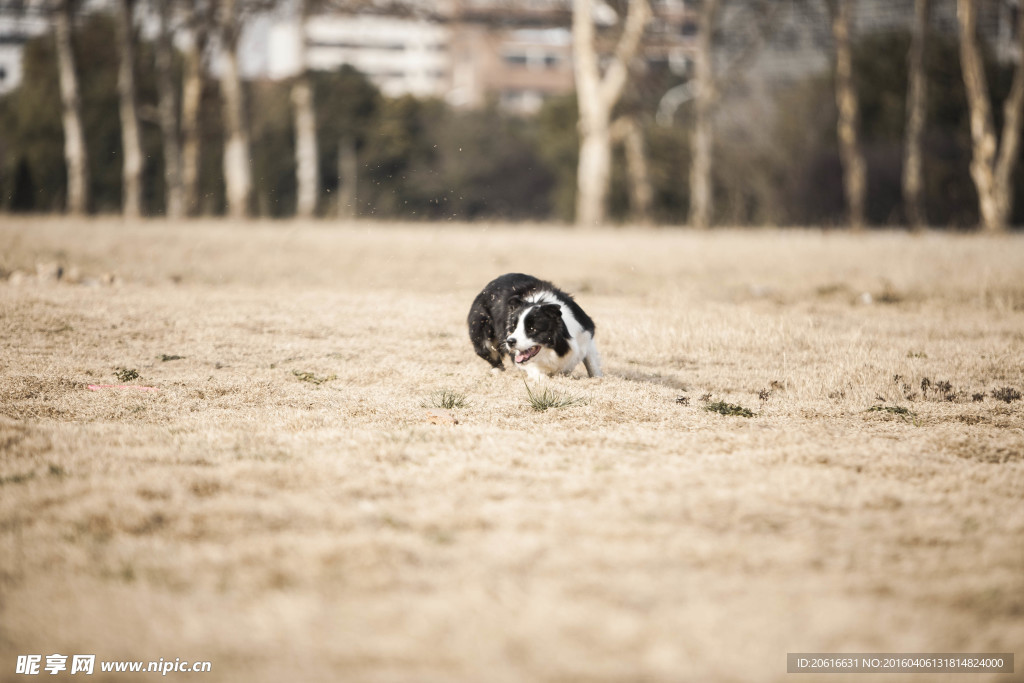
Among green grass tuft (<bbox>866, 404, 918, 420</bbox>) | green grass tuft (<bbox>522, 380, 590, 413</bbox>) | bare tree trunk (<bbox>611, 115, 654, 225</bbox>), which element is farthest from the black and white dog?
bare tree trunk (<bbox>611, 115, 654, 225</bbox>)

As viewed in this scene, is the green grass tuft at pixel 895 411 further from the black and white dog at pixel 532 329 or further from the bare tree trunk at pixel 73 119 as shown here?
the bare tree trunk at pixel 73 119

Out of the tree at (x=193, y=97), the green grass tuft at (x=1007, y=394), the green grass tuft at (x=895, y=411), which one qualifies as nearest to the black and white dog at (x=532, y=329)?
the green grass tuft at (x=895, y=411)

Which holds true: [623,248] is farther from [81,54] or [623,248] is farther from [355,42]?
[81,54]

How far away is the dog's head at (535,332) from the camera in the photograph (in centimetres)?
641

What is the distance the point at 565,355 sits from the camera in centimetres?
661

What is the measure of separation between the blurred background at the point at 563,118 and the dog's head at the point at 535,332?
15188 millimetres

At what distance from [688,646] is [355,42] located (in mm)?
23799

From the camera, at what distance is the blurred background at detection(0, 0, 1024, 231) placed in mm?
21453

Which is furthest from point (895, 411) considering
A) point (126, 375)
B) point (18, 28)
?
point (18, 28)

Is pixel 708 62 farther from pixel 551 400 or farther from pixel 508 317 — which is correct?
pixel 551 400

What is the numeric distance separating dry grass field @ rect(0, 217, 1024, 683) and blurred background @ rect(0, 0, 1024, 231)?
13.5m

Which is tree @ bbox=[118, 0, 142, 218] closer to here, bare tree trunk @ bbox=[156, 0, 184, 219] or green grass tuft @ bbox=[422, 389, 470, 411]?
bare tree trunk @ bbox=[156, 0, 184, 219]

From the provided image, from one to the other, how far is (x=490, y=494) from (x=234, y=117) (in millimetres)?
19632

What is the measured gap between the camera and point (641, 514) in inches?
148
